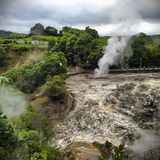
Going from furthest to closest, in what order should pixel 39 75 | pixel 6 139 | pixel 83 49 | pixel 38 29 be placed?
pixel 38 29
pixel 83 49
pixel 39 75
pixel 6 139

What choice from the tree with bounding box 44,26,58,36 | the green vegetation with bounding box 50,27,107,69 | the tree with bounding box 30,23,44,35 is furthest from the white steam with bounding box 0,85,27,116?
the tree with bounding box 30,23,44,35

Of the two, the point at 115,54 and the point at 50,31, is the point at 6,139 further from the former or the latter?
the point at 50,31

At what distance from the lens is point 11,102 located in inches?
1625

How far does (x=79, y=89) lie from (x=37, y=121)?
1232 centimetres

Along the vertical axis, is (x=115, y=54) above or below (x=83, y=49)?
below

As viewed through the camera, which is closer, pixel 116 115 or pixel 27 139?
pixel 27 139

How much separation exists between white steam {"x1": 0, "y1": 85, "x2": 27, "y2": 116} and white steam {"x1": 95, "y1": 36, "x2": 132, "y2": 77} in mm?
12572

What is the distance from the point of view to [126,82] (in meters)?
A: 44.9

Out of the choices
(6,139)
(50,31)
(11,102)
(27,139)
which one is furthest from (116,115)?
(50,31)

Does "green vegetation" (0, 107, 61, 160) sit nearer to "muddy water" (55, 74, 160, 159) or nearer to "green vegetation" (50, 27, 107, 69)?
"muddy water" (55, 74, 160, 159)

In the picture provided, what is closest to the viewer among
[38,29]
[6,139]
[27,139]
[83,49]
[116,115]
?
[6,139]

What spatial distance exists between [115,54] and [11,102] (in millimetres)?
18088

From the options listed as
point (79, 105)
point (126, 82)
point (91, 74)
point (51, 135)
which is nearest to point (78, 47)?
point (91, 74)

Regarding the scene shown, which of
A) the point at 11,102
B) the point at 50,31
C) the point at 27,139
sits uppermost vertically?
the point at 50,31
